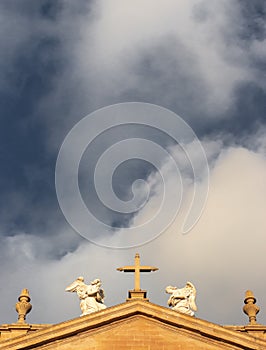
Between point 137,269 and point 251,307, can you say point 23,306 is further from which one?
point 251,307

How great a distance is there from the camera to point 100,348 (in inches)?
1016

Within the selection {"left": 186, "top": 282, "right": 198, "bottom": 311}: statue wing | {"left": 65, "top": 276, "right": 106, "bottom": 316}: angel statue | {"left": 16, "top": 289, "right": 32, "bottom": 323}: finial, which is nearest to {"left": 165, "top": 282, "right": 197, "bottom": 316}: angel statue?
{"left": 186, "top": 282, "right": 198, "bottom": 311}: statue wing

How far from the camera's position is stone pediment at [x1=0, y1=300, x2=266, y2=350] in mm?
25656

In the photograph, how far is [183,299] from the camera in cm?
2841

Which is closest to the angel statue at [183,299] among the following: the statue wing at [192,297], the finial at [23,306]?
the statue wing at [192,297]

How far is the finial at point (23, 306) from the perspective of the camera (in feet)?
91.3

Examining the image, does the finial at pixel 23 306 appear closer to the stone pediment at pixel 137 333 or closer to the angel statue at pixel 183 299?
the stone pediment at pixel 137 333

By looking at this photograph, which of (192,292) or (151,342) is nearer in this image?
(151,342)

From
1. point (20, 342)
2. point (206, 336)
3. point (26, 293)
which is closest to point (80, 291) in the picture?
point (26, 293)

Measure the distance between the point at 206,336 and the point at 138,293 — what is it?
3.36 meters

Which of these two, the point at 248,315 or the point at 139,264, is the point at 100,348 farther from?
the point at 248,315

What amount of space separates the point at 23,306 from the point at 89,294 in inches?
109

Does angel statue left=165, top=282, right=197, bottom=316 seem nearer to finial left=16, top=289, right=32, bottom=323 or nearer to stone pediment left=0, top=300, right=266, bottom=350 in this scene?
stone pediment left=0, top=300, right=266, bottom=350

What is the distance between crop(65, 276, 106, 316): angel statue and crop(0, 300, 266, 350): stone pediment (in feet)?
5.84
